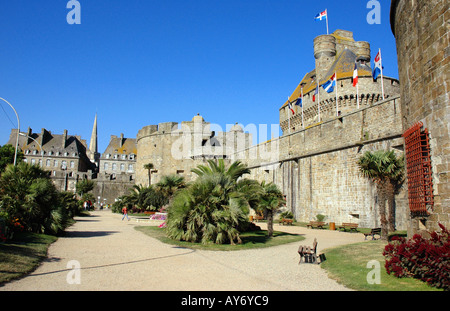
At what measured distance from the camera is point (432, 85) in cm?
687

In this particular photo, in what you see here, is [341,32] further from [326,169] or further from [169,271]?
[169,271]

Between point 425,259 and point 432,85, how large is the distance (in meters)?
→ 3.53

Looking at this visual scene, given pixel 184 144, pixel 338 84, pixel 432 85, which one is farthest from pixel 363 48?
pixel 432 85

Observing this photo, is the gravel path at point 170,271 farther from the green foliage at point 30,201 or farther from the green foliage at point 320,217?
the green foliage at point 320,217

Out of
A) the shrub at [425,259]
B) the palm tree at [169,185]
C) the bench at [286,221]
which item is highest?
the palm tree at [169,185]

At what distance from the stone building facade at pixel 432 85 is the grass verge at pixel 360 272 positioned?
4.48 ft

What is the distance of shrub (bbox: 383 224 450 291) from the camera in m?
5.65

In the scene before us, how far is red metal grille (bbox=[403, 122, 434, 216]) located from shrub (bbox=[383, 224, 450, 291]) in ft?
2.66

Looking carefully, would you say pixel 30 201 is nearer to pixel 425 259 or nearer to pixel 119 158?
pixel 425 259

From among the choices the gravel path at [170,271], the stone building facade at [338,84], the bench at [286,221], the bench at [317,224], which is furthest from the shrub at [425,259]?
the stone building facade at [338,84]

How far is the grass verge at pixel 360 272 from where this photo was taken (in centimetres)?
604

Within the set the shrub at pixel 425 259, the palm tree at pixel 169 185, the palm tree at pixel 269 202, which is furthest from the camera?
the palm tree at pixel 169 185
